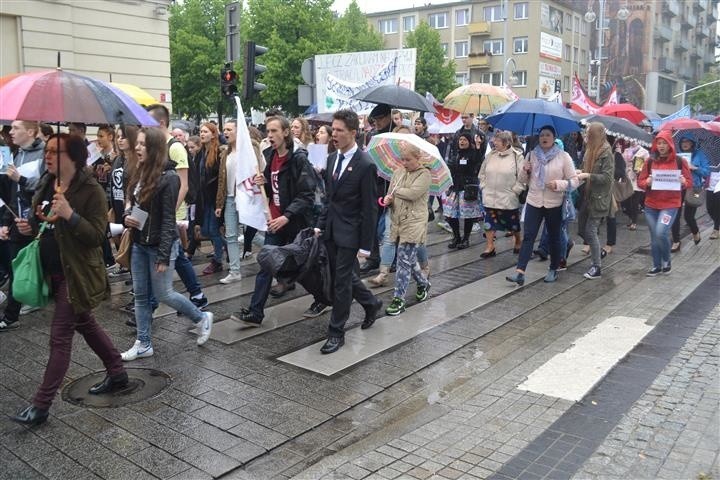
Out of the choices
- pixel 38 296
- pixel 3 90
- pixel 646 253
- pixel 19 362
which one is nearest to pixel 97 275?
pixel 38 296

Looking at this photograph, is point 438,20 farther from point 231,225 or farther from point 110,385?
point 110,385

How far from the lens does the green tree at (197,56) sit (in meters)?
39.5

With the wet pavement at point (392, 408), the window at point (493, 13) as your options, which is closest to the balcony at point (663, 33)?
the window at point (493, 13)

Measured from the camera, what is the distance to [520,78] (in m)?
60.2

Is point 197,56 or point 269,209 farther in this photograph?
point 197,56

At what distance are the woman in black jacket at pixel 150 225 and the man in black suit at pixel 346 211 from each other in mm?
1308

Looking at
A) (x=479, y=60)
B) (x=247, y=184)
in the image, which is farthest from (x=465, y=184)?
(x=479, y=60)

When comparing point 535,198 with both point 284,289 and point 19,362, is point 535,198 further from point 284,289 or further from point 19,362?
point 19,362

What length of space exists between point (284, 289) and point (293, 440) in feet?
11.9

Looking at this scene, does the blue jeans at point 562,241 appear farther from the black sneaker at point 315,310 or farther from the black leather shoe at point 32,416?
the black leather shoe at point 32,416

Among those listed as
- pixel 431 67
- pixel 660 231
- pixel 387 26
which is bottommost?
pixel 660 231

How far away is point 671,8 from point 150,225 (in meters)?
83.8

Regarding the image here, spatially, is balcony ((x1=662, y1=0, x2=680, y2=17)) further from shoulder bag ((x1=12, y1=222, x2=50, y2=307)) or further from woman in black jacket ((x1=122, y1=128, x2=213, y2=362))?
shoulder bag ((x1=12, y1=222, x2=50, y2=307))

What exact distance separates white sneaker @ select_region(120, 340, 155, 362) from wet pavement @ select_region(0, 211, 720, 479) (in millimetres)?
106
